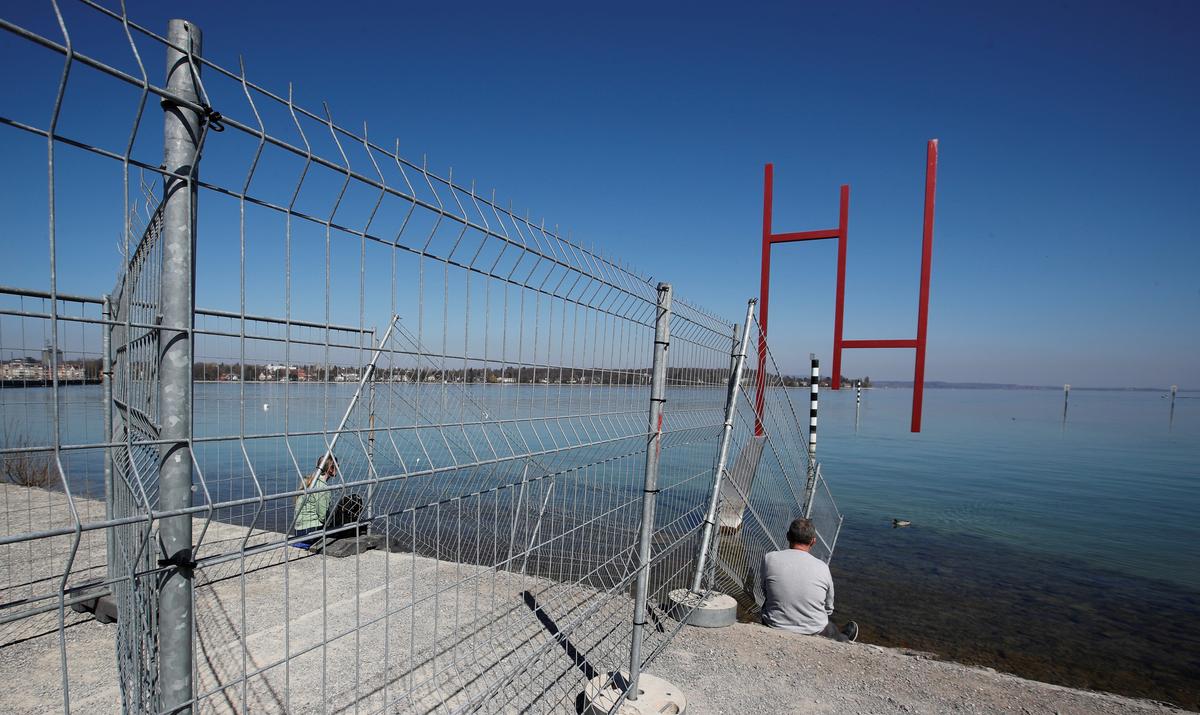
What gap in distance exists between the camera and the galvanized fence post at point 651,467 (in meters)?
3.14

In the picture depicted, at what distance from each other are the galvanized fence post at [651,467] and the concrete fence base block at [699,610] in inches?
54.5

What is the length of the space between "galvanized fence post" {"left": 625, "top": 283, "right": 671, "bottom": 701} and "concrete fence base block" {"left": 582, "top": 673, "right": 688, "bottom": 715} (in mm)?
77

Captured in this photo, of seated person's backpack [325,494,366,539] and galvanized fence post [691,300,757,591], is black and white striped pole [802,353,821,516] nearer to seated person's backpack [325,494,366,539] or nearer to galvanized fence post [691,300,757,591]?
galvanized fence post [691,300,757,591]

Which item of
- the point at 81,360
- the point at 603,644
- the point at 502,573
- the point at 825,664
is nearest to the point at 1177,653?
the point at 825,664

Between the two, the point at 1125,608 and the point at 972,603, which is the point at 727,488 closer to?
the point at 972,603

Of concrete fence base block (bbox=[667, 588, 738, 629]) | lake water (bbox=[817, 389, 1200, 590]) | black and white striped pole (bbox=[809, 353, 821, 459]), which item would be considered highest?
black and white striped pole (bbox=[809, 353, 821, 459])

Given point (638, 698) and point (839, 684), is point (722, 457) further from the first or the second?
point (638, 698)

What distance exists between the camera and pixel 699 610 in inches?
180

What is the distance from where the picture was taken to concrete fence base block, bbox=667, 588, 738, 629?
Answer: 15.0ft

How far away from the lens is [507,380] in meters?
2.57

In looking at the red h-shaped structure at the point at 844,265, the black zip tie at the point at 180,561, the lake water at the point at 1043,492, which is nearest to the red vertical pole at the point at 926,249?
the red h-shaped structure at the point at 844,265

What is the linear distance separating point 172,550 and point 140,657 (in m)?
0.67

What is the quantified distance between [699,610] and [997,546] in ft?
30.6

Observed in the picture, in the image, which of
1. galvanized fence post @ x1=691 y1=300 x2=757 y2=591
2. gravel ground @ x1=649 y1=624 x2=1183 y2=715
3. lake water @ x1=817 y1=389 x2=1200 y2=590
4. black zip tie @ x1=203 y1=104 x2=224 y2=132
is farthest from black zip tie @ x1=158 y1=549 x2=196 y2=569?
lake water @ x1=817 y1=389 x2=1200 y2=590
